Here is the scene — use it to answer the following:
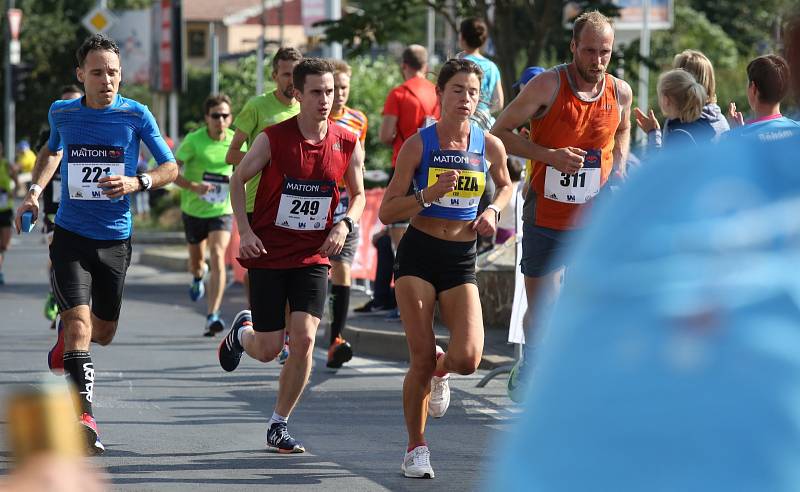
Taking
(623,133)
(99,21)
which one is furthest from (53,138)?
(99,21)

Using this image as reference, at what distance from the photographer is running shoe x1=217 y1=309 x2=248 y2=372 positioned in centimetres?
777

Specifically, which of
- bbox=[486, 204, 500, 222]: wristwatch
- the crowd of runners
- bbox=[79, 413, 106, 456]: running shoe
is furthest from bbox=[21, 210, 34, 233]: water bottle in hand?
bbox=[486, 204, 500, 222]: wristwatch

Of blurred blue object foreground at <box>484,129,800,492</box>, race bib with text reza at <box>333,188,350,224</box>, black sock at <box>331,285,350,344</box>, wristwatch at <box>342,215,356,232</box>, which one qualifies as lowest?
black sock at <box>331,285,350,344</box>

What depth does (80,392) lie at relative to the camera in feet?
23.2

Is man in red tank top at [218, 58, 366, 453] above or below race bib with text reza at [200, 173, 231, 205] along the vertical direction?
above

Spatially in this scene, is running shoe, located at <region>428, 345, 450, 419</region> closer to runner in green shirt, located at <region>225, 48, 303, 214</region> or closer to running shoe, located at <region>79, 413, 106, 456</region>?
running shoe, located at <region>79, 413, 106, 456</region>

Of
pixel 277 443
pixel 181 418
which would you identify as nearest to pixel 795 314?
pixel 277 443

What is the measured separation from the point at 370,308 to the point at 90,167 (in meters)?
6.60

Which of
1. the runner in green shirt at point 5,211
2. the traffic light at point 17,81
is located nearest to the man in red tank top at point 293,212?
the runner in green shirt at point 5,211

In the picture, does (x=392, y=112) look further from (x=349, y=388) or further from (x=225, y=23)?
(x=225, y=23)

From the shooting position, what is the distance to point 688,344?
1202mm

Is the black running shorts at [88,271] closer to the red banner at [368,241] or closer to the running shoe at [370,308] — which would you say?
the running shoe at [370,308]

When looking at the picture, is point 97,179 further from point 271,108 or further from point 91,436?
point 271,108

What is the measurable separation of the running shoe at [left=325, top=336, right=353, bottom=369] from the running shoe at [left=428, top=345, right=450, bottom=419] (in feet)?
9.85
